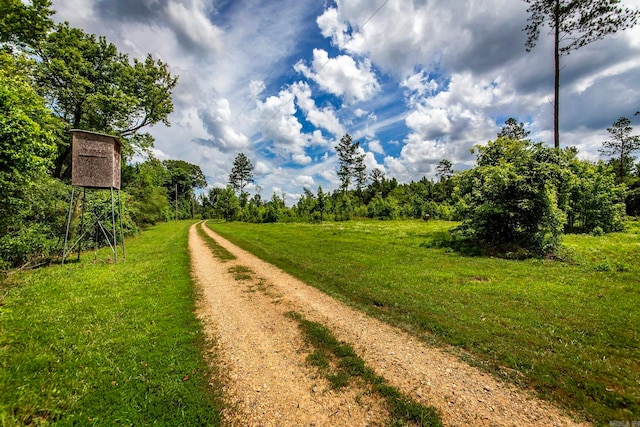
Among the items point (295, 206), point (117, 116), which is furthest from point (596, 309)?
point (295, 206)

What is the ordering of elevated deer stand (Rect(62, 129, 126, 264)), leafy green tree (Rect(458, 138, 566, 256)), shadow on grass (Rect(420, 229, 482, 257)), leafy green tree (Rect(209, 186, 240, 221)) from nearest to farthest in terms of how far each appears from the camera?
elevated deer stand (Rect(62, 129, 126, 264)) → leafy green tree (Rect(458, 138, 566, 256)) → shadow on grass (Rect(420, 229, 482, 257)) → leafy green tree (Rect(209, 186, 240, 221))

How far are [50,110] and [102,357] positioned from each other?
11.7 m

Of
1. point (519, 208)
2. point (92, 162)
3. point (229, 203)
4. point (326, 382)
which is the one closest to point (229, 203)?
point (229, 203)

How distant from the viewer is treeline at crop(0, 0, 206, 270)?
845 centimetres

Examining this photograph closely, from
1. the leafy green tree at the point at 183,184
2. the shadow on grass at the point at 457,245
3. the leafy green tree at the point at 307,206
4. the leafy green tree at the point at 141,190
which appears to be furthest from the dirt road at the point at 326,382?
the leafy green tree at the point at 183,184

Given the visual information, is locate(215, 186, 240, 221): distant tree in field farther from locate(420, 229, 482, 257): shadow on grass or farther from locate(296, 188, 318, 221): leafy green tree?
locate(420, 229, 482, 257): shadow on grass

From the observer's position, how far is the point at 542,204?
13.3 metres

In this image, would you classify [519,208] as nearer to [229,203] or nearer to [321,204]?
[321,204]

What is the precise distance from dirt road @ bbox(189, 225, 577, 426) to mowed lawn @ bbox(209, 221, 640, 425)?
56cm

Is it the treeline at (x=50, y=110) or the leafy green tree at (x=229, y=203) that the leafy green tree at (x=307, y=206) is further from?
the treeline at (x=50, y=110)

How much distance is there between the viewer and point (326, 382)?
167 inches

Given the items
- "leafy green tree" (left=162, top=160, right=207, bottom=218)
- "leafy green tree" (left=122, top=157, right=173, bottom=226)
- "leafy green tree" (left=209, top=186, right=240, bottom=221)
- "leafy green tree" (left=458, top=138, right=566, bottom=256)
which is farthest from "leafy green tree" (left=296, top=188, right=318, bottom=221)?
"leafy green tree" (left=162, top=160, right=207, bottom=218)

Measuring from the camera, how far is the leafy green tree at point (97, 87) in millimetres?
16109

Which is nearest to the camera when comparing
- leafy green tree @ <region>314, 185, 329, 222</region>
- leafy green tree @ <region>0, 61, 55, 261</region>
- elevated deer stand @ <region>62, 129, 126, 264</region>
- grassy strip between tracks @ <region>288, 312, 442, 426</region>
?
grassy strip between tracks @ <region>288, 312, 442, 426</region>
